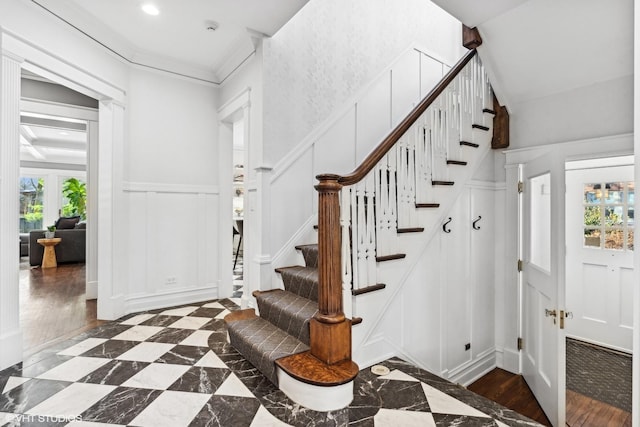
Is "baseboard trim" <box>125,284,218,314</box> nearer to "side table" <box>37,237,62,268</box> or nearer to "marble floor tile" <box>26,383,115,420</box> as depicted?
"marble floor tile" <box>26,383,115,420</box>

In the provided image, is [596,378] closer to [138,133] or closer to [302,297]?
[302,297]

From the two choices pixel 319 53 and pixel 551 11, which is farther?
pixel 319 53

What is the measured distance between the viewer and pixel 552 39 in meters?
2.39

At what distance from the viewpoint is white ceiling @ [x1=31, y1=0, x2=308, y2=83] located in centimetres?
253

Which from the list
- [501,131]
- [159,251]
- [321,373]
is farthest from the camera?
[159,251]

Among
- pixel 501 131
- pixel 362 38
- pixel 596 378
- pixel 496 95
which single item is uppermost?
pixel 362 38

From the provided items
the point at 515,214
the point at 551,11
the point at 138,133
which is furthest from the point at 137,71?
the point at 515,214

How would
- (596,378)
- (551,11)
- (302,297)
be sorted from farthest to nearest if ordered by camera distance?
1. (596,378)
2. (302,297)
3. (551,11)

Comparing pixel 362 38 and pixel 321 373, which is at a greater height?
pixel 362 38

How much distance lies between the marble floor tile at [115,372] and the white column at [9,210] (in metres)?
0.66

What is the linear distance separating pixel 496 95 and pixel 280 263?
259cm

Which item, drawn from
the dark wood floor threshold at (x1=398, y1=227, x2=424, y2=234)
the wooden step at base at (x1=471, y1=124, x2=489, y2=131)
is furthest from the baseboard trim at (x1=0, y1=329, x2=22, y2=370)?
the wooden step at base at (x1=471, y1=124, x2=489, y2=131)

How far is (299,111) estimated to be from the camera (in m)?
3.06

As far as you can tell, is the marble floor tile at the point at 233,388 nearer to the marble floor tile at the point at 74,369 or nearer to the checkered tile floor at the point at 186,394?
the checkered tile floor at the point at 186,394
